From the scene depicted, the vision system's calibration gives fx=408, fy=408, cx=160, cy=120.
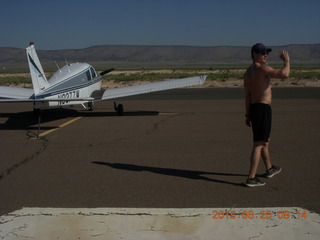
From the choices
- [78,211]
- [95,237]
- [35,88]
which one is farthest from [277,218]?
[35,88]

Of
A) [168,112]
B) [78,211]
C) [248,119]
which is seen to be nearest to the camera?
[78,211]

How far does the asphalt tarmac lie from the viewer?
517 centimetres

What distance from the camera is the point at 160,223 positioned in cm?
411

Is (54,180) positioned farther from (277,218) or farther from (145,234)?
(277,218)

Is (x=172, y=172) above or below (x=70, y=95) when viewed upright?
below

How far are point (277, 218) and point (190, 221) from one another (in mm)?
885

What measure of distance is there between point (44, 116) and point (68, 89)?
1.65 m

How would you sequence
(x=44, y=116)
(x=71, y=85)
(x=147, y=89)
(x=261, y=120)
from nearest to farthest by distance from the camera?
(x=261, y=120)
(x=71, y=85)
(x=44, y=116)
(x=147, y=89)

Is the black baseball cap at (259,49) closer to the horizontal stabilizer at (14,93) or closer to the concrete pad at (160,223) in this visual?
the concrete pad at (160,223)

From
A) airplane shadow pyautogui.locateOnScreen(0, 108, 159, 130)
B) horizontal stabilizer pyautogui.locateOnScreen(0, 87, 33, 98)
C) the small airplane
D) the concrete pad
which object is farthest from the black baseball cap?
horizontal stabilizer pyautogui.locateOnScreen(0, 87, 33, 98)

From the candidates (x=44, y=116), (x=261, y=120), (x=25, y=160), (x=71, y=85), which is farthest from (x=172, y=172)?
(x=44, y=116)

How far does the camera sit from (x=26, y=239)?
382cm
